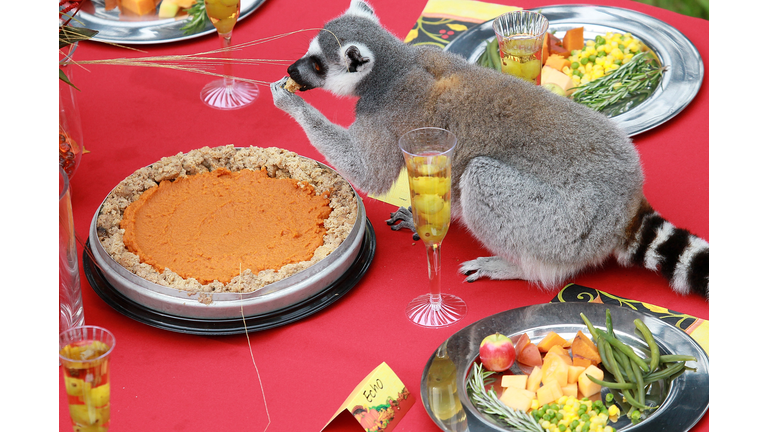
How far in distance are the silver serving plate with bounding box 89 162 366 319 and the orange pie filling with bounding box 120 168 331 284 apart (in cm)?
9

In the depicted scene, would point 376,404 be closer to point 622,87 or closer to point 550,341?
point 550,341

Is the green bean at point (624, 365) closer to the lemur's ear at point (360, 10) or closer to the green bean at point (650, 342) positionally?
the green bean at point (650, 342)

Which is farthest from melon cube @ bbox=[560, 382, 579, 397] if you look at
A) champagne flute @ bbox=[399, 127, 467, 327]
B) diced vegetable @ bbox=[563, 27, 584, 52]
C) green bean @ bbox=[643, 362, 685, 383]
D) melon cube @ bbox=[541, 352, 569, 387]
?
diced vegetable @ bbox=[563, 27, 584, 52]

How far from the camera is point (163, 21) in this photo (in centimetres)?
432

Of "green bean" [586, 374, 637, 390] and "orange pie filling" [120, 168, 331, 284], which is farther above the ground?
"orange pie filling" [120, 168, 331, 284]

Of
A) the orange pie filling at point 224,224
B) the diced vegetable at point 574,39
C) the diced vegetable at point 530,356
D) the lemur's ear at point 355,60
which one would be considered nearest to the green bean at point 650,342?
the diced vegetable at point 530,356

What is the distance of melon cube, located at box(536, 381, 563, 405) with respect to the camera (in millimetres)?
2232

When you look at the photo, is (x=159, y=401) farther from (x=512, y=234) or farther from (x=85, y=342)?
(x=512, y=234)

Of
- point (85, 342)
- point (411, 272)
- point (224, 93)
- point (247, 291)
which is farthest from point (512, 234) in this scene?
point (224, 93)

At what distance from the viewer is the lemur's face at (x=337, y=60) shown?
284 cm

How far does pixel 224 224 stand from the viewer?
2.97 meters

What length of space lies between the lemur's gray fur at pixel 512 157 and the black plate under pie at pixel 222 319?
0.50m

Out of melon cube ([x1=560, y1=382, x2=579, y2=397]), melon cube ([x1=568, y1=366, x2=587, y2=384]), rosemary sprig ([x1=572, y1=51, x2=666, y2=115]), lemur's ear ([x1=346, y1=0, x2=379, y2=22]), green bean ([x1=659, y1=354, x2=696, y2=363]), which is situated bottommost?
melon cube ([x1=560, y1=382, x2=579, y2=397])

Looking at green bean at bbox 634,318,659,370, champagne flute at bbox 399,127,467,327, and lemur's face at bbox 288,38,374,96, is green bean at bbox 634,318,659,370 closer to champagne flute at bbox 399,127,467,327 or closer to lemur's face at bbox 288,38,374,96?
champagne flute at bbox 399,127,467,327
